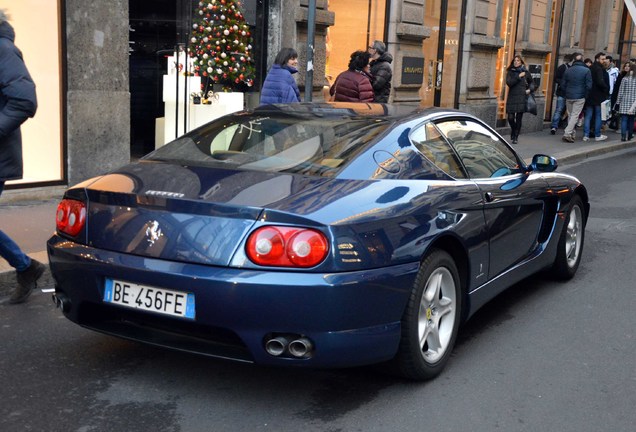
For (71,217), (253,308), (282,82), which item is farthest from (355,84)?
(253,308)

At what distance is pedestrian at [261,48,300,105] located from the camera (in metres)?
9.15

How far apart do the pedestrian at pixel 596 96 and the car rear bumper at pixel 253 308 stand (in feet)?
51.3

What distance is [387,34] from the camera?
15.2m

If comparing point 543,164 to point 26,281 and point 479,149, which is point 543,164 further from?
point 26,281

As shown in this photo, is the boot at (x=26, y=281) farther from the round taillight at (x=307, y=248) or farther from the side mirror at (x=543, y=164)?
the side mirror at (x=543, y=164)

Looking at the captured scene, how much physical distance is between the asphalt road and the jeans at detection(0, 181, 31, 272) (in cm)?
29

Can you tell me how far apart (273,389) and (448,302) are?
1.02 metres

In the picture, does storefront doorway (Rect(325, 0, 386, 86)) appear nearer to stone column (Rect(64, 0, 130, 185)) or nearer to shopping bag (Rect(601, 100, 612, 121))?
stone column (Rect(64, 0, 130, 185))

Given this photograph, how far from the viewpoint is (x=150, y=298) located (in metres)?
3.72

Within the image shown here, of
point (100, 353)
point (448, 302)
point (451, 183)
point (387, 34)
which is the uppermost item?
point (387, 34)

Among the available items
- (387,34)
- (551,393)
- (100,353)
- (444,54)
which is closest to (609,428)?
(551,393)

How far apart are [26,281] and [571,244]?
3.97m

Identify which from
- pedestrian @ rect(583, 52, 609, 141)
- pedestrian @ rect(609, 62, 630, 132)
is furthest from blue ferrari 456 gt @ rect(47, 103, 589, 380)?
pedestrian @ rect(609, 62, 630, 132)

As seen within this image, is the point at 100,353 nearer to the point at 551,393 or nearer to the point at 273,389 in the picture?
the point at 273,389
